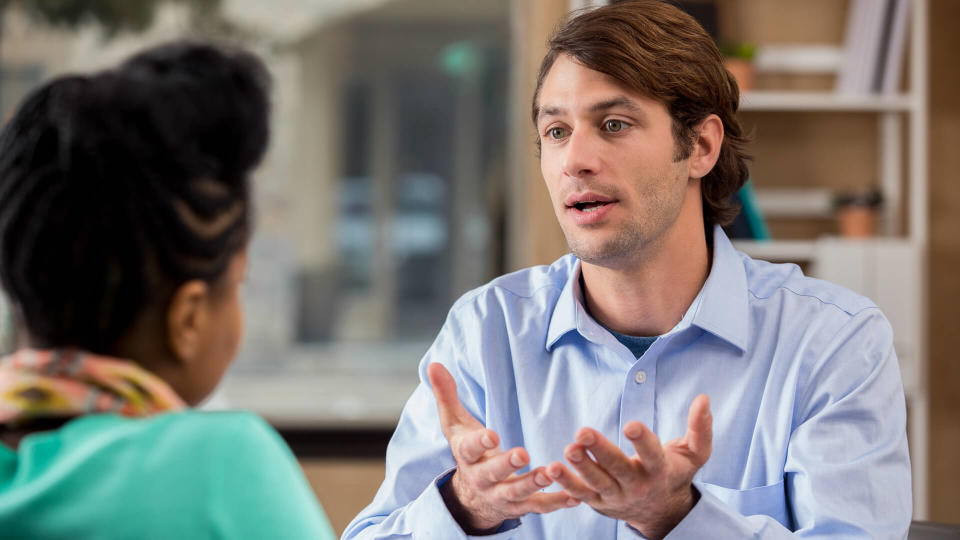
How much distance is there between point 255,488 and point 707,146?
106 centimetres

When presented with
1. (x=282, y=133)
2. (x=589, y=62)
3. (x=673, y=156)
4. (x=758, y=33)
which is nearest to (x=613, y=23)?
(x=589, y=62)

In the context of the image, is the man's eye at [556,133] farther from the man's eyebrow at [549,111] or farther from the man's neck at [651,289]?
the man's neck at [651,289]

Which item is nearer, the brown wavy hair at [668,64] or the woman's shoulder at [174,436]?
the woman's shoulder at [174,436]

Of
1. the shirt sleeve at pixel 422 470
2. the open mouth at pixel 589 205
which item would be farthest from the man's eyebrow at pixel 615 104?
the shirt sleeve at pixel 422 470

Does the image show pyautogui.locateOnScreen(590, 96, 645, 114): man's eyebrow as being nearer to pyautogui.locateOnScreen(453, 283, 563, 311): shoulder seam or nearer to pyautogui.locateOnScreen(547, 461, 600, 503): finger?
pyautogui.locateOnScreen(453, 283, 563, 311): shoulder seam

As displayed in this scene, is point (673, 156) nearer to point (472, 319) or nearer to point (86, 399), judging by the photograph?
point (472, 319)

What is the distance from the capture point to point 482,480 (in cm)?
112

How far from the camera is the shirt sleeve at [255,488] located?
0.78 metres

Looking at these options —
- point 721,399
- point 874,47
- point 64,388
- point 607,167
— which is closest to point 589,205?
point 607,167

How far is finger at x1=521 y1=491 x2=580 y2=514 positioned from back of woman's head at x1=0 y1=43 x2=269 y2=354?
0.47 meters

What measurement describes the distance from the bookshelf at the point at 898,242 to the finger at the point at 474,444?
1.62 meters

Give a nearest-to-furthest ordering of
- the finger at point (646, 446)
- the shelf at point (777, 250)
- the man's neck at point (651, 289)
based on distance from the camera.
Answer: the finger at point (646, 446), the man's neck at point (651, 289), the shelf at point (777, 250)

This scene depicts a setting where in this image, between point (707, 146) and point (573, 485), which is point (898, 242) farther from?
point (573, 485)

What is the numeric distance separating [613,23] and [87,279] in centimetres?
97
